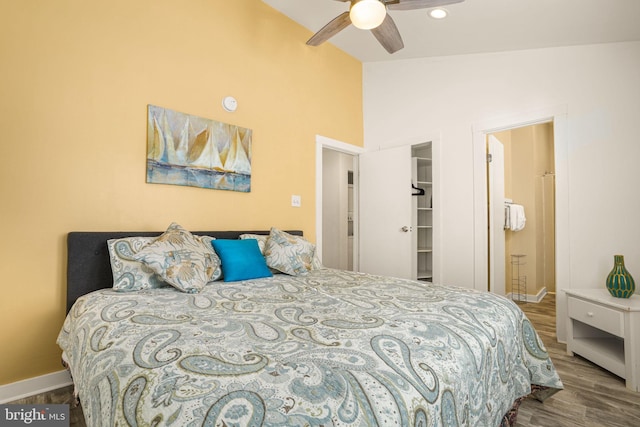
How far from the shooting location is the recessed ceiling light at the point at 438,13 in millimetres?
2847

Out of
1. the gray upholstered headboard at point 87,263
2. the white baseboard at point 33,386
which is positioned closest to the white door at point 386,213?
the gray upholstered headboard at point 87,263

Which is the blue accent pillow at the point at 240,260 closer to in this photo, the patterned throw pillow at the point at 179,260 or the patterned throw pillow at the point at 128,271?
the patterned throw pillow at the point at 179,260

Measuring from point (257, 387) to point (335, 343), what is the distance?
12.5 inches

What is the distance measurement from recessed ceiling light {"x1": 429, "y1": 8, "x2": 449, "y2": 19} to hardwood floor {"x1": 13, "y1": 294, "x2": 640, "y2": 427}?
2.93m

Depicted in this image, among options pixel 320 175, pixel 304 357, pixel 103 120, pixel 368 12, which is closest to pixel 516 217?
pixel 320 175

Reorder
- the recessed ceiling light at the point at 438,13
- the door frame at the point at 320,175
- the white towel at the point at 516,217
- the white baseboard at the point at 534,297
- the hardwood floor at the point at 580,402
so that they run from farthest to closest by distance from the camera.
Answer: the white baseboard at the point at 534,297
the white towel at the point at 516,217
the door frame at the point at 320,175
the recessed ceiling light at the point at 438,13
the hardwood floor at the point at 580,402

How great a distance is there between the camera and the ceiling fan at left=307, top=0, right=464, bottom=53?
1.98 metres

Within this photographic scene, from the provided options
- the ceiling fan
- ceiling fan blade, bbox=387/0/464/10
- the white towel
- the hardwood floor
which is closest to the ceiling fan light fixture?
the ceiling fan

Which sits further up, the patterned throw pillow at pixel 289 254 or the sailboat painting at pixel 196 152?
the sailboat painting at pixel 196 152

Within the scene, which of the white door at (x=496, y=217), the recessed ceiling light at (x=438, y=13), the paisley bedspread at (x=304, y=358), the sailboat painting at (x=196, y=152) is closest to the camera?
the paisley bedspread at (x=304, y=358)

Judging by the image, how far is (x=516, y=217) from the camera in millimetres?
4594

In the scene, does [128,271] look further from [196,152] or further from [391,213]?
[391,213]

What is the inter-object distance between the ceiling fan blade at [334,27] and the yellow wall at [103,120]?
842 millimetres

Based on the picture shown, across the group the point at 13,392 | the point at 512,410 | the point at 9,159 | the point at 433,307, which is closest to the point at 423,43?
the point at 433,307
